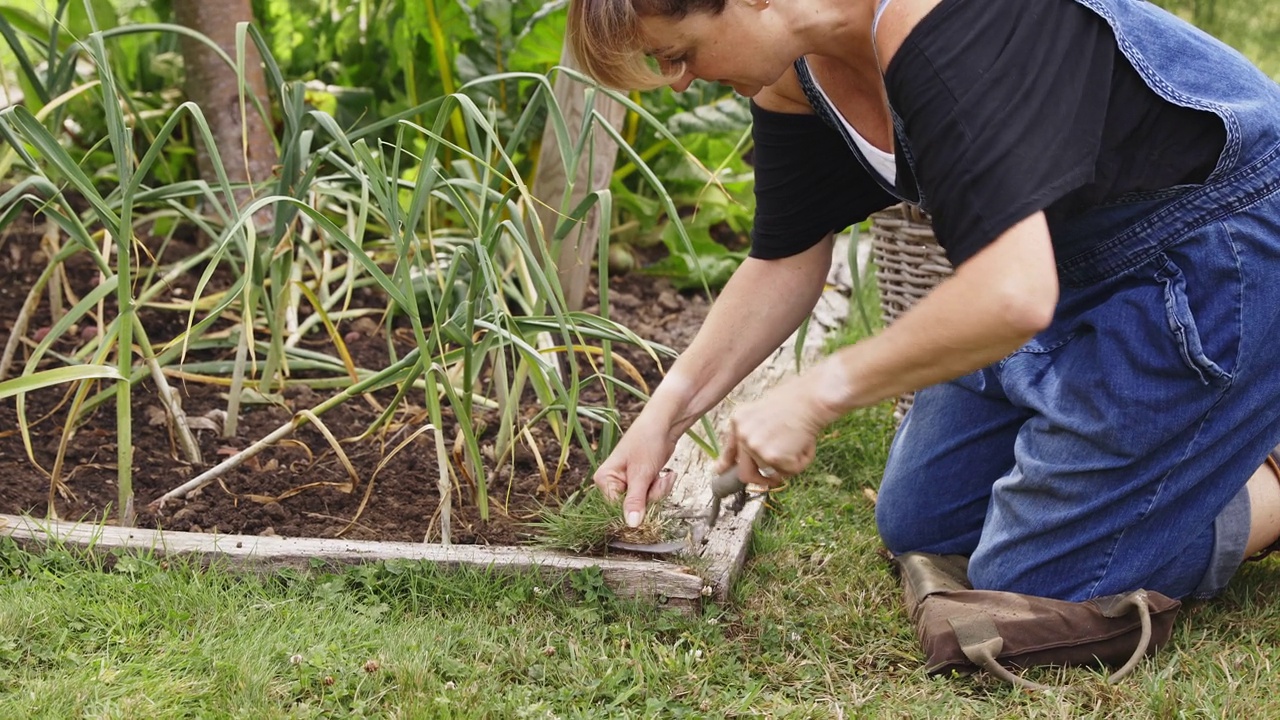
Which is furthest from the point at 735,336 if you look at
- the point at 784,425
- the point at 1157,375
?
the point at 1157,375

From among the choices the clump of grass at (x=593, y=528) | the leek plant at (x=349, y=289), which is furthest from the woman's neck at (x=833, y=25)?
the clump of grass at (x=593, y=528)

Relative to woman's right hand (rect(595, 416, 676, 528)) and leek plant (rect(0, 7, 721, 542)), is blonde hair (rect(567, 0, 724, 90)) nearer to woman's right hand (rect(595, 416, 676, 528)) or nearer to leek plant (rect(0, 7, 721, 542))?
leek plant (rect(0, 7, 721, 542))

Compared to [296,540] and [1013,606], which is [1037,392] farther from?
[296,540]

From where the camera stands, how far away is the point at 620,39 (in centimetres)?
135

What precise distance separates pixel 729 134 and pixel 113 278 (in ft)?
6.40

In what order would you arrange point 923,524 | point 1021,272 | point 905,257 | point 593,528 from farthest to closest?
point 905,257 < point 923,524 < point 593,528 < point 1021,272

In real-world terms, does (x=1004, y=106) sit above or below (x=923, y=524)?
above

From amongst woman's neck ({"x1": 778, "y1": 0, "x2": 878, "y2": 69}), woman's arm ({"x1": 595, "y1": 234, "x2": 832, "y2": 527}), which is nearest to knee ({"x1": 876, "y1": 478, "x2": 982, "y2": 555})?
woman's arm ({"x1": 595, "y1": 234, "x2": 832, "y2": 527})

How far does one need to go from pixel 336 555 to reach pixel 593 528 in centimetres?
→ 37

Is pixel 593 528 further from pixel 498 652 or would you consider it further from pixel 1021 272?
pixel 1021 272

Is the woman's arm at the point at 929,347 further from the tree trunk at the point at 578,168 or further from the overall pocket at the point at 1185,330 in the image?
the tree trunk at the point at 578,168

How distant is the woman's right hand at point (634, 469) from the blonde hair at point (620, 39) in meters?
0.49

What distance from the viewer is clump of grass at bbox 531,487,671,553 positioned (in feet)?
5.76

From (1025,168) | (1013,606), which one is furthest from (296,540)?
(1025,168)
